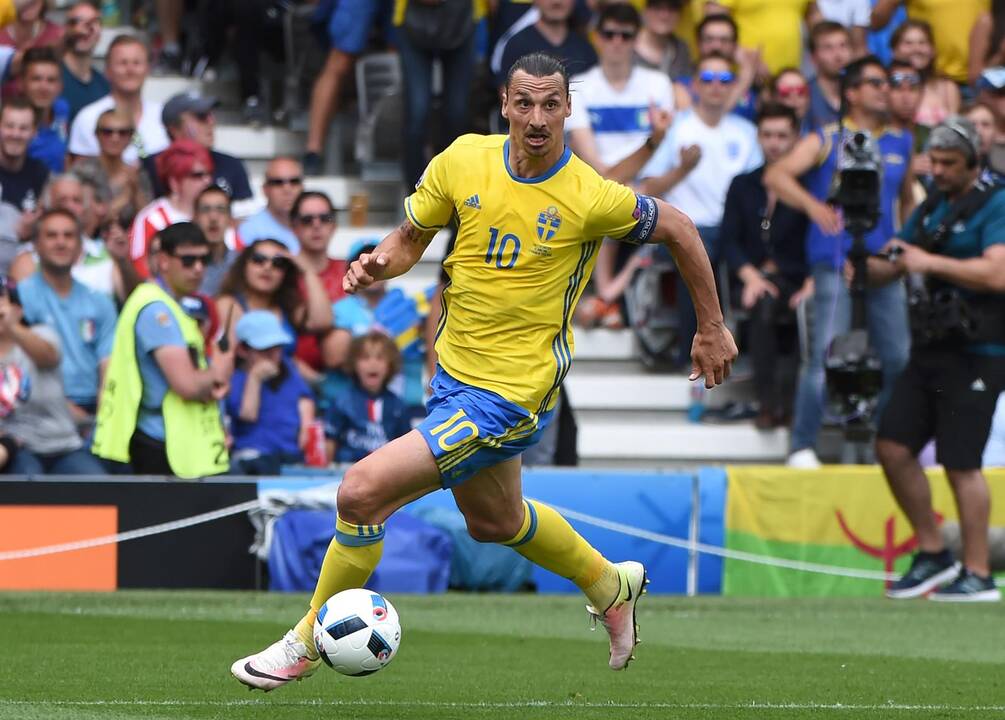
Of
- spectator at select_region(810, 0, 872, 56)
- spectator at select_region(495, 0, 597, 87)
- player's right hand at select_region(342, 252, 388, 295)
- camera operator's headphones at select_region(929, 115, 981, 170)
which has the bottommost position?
player's right hand at select_region(342, 252, 388, 295)

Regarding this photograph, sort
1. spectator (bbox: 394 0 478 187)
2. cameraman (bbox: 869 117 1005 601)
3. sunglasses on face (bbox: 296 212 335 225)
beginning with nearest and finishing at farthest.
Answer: cameraman (bbox: 869 117 1005 601), sunglasses on face (bbox: 296 212 335 225), spectator (bbox: 394 0 478 187)

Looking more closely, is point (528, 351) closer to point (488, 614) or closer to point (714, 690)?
point (714, 690)

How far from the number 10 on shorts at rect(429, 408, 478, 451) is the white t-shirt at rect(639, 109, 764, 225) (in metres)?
8.03

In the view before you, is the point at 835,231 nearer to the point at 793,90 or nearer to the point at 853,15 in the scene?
the point at 793,90

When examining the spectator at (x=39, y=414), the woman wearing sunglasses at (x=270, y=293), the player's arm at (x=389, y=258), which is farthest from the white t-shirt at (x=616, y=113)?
the player's arm at (x=389, y=258)

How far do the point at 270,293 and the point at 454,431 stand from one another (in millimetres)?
6018

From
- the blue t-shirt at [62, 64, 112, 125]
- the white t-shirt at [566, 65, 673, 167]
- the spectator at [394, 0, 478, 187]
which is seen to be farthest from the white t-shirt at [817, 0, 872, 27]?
the blue t-shirt at [62, 64, 112, 125]

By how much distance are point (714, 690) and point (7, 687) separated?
281cm

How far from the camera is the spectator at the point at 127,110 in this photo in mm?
14320

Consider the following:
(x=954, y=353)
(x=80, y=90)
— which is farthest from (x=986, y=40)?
(x=80, y=90)

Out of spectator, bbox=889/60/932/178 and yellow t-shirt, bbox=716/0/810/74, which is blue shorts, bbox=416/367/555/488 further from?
yellow t-shirt, bbox=716/0/810/74

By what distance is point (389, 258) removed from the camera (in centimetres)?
696

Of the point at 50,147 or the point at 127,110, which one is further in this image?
the point at 127,110

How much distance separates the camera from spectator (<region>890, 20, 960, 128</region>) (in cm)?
1556
